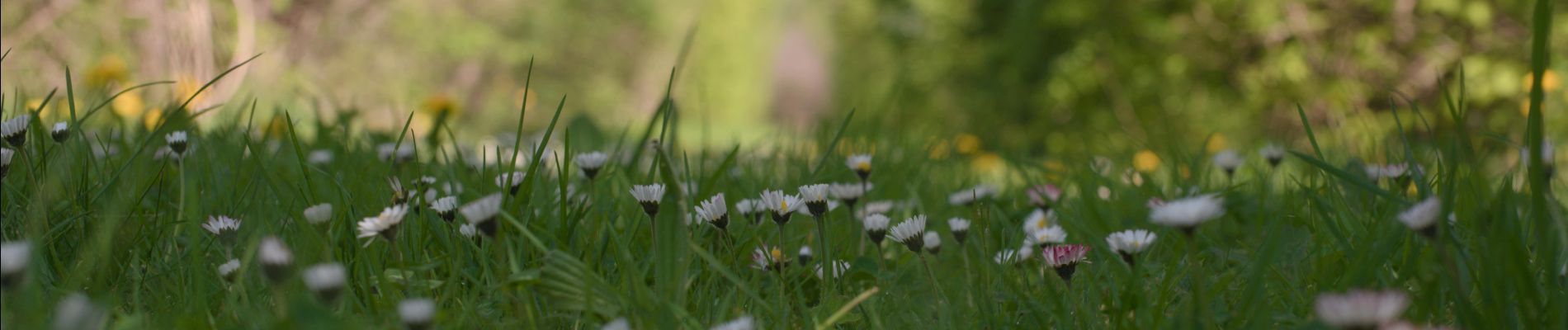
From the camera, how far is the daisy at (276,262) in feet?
2.38

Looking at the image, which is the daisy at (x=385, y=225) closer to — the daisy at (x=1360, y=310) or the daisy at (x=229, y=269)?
the daisy at (x=229, y=269)

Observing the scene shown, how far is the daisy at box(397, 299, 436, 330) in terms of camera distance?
713 millimetres

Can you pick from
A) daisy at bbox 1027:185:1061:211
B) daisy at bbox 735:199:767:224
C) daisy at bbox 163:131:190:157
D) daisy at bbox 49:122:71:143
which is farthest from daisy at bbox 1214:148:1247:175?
daisy at bbox 49:122:71:143

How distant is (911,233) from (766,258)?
18 cm

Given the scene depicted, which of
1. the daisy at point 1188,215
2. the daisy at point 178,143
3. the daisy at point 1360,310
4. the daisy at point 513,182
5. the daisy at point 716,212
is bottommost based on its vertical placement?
the daisy at point 1360,310

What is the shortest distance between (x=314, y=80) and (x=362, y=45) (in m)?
1.27

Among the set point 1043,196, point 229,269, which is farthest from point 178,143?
point 1043,196

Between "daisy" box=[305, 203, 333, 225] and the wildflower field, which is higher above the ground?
"daisy" box=[305, 203, 333, 225]

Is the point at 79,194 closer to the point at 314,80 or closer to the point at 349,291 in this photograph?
the point at 349,291

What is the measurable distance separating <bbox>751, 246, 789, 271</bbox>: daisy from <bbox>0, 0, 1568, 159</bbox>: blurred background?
2.19ft

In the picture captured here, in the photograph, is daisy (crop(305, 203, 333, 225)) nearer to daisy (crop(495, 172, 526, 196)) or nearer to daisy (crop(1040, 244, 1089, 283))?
daisy (crop(495, 172, 526, 196))

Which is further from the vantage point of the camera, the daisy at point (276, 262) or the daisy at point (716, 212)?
the daisy at point (716, 212)

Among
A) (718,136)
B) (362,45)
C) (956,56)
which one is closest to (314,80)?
(362,45)

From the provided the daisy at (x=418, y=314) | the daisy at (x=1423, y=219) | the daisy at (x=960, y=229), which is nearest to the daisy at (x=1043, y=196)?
the daisy at (x=960, y=229)
